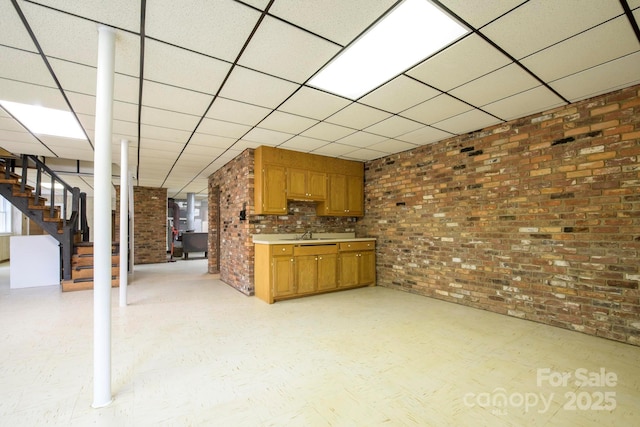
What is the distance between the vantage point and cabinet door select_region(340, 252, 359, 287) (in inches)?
214

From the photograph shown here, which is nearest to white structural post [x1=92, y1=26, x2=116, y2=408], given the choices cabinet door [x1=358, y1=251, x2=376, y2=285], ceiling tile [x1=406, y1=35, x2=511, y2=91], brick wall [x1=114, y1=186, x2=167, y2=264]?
ceiling tile [x1=406, y1=35, x2=511, y2=91]

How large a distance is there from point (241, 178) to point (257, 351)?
11.5 feet

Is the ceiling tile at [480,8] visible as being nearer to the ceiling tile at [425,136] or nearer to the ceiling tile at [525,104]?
the ceiling tile at [525,104]

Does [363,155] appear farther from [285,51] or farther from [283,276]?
[285,51]

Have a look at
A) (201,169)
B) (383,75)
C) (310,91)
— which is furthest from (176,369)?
(201,169)

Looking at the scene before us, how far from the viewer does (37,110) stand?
11.8 feet

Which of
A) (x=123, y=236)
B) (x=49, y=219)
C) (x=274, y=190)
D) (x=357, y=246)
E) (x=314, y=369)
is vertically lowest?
(x=314, y=369)

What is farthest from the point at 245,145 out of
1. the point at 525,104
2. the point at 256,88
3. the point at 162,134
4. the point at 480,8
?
the point at 525,104

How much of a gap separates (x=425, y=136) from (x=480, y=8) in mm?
2718

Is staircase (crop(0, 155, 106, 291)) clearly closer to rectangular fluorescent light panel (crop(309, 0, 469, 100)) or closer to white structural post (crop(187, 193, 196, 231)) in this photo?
rectangular fluorescent light panel (crop(309, 0, 469, 100))

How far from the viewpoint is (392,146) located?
512cm

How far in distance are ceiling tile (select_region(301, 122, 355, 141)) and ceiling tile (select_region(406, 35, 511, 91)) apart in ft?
5.05

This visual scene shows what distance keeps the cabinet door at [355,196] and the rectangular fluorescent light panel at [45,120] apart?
4.55 meters

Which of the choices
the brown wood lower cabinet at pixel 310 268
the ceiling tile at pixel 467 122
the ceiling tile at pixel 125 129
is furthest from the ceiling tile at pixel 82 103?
the ceiling tile at pixel 467 122
